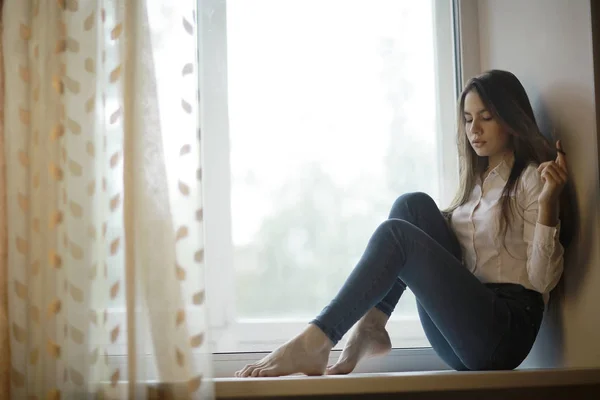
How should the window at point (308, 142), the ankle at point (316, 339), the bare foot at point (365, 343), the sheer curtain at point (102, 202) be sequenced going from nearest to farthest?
1. the sheer curtain at point (102, 202)
2. the ankle at point (316, 339)
3. the bare foot at point (365, 343)
4. the window at point (308, 142)

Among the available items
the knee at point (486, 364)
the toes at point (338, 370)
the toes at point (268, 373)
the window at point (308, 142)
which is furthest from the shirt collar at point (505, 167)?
the toes at point (268, 373)

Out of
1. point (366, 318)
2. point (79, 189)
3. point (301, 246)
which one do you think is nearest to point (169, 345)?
point (79, 189)

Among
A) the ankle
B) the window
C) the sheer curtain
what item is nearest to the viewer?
the sheer curtain

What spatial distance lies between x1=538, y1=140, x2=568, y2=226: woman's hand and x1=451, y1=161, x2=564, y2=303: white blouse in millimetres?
23

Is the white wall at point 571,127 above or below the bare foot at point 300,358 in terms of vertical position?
above

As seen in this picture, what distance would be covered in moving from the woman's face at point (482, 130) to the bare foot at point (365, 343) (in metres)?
0.50

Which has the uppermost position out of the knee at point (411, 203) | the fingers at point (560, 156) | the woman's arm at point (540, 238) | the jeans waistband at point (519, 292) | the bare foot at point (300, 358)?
the fingers at point (560, 156)

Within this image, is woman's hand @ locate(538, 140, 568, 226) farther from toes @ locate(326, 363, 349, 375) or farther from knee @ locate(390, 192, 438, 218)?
toes @ locate(326, 363, 349, 375)

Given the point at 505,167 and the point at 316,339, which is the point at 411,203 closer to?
the point at 505,167

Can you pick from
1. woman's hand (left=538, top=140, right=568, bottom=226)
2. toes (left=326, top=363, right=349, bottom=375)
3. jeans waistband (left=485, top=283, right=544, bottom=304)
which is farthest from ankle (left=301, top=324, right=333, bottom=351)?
woman's hand (left=538, top=140, right=568, bottom=226)

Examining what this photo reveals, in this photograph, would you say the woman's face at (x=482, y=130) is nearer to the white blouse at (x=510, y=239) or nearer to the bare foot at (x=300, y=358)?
the white blouse at (x=510, y=239)

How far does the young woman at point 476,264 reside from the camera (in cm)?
161

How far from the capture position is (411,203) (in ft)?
6.02

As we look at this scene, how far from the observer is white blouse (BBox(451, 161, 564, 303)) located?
5.40 ft
